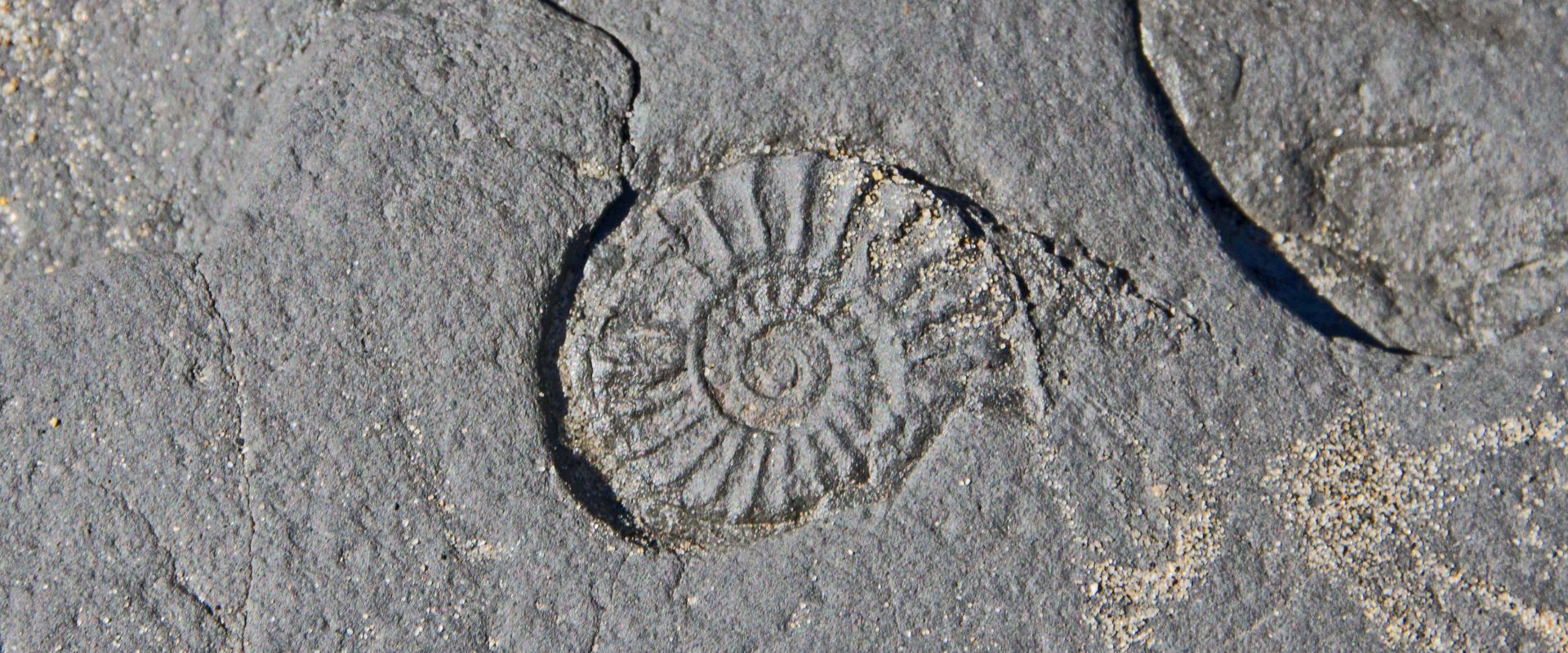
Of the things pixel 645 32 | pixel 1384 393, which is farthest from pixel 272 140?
pixel 1384 393

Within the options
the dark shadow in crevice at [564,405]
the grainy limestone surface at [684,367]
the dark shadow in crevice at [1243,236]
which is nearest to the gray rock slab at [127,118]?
the grainy limestone surface at [684,367]

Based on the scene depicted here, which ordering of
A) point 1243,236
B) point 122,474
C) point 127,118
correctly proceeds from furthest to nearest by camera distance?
point 1243,236 < point 127,118 < point 122,474

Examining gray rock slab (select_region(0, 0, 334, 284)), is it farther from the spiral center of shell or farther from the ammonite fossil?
the spiral center of shell

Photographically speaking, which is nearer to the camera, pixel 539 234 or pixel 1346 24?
pixel 539 234

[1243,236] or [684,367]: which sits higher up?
[1243,236]

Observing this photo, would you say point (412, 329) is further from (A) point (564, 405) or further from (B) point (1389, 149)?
(B) point (1389, 149)

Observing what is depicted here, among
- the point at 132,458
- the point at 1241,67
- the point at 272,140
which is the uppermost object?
the point at 1241,67

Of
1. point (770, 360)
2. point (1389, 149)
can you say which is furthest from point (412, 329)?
point (1389, 149)

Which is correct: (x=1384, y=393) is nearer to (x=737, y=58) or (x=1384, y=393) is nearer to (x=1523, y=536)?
(x=1523, y=536)

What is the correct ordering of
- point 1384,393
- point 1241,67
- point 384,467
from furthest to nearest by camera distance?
point 1241,67, point 1384,393, point 384,467
